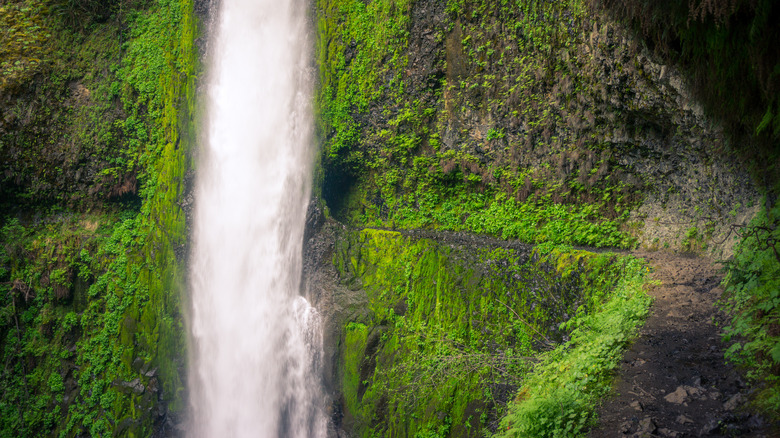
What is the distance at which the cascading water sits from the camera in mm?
9547

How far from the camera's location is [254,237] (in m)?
10.3

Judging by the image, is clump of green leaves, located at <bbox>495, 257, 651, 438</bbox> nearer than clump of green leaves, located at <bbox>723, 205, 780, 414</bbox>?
No

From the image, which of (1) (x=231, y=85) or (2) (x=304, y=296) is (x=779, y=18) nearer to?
(2) (x=304, y=296)

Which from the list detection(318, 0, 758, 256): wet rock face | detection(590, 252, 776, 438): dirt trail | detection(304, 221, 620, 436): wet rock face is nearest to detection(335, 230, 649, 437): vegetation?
detection(304, 221, 620, 436): wet rock face

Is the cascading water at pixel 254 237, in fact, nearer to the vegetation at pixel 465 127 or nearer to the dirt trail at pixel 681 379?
the vegetation at pixel 465 127

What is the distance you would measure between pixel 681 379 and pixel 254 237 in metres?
8.66

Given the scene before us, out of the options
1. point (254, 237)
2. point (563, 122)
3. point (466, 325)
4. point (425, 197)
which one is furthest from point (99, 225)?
point (563, 122)

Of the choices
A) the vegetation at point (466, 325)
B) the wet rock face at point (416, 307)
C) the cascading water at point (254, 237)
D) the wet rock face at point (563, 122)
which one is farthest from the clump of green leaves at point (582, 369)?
the cascading water at point (254, 237)

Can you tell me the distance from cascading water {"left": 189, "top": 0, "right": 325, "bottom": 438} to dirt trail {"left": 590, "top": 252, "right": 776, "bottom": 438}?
255 inches

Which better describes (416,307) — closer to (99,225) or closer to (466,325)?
(466,325)

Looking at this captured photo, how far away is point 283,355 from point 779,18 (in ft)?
29.7

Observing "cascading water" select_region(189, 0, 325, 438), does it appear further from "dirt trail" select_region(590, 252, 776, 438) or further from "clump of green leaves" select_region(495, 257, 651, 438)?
"dirt trail" select_region(590, 252, 776, 438)

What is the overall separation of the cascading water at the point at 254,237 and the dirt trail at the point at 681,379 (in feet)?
21.3

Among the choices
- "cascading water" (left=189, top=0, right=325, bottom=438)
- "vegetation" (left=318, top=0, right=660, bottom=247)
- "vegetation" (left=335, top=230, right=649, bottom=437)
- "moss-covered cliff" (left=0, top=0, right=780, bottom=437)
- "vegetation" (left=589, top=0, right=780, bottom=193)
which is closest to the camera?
"vegetation" (left=589, top=0, right=780, bottom=193)
